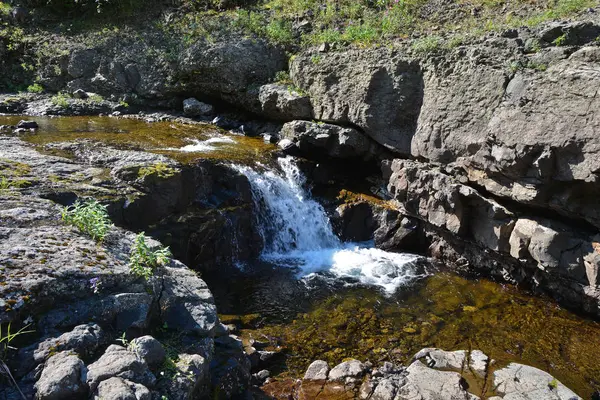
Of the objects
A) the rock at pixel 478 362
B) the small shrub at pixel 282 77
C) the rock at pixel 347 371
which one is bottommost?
the rock at pixel 347 371

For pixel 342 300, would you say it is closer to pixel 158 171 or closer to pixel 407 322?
pixel 407 322

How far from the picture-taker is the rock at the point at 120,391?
10.5 feet

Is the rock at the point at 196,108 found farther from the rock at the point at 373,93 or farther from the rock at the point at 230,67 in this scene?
the rock at the point at 373,93

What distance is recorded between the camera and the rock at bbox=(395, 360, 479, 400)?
546 cm

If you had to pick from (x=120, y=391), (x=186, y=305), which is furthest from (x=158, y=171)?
(x=120, y=391)

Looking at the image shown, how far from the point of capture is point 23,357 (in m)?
3.46

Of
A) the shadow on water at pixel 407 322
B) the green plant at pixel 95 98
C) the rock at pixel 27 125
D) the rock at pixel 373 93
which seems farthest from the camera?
the green plant at pixel 95 98

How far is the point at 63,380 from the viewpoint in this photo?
10.6ft

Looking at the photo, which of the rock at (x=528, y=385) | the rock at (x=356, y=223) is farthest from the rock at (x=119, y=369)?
the rock at (x=356, y=223)

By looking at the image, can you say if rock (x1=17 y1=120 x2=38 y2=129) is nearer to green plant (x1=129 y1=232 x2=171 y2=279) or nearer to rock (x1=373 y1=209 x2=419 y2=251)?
green plant (x1=129 y1=232 x2=171 y2=279)

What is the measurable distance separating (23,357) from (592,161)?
8.63m

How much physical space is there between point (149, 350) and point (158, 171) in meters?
5.93

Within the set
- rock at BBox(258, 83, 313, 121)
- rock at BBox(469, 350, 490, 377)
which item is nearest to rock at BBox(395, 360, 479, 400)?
rock at BBox(469, 350, 490, 377)

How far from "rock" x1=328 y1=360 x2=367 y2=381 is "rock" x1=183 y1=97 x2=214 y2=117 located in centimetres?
1254
